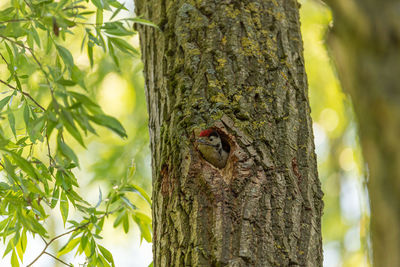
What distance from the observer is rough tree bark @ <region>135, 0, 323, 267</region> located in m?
1.38

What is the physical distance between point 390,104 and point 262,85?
0.88m

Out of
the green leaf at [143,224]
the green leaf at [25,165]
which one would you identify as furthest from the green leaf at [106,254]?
the green leaf at [25,165]

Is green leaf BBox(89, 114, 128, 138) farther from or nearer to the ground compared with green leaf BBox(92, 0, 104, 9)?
nearer to the ground

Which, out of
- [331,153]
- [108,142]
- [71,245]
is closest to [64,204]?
[71,245]

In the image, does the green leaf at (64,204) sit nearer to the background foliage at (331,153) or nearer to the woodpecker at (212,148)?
the woodpecker at (212,148)

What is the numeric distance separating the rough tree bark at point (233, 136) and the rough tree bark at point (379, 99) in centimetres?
64

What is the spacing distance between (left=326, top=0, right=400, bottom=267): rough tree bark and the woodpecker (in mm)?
675

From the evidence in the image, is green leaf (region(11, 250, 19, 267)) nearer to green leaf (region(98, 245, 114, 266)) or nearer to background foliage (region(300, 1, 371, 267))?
green leaf (region(98, 245, 114, 266))

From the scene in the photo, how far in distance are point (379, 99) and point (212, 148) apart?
74 centimetres

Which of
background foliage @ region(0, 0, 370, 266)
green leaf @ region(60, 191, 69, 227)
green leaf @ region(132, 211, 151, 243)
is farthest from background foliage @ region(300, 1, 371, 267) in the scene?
green leaf @ region(60, 191, 69, 227)

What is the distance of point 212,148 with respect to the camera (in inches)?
57.1

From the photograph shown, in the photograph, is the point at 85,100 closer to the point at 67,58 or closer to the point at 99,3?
the point at 67,58

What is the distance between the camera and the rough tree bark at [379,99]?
2.35 ft

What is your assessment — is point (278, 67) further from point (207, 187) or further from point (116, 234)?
point (116, 234)
